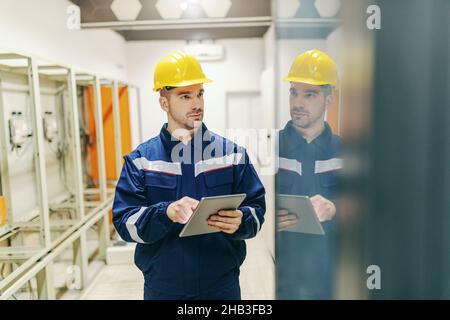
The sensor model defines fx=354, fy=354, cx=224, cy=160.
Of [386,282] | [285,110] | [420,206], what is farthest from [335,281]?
[285,110]

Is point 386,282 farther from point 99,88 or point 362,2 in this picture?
point 99,88

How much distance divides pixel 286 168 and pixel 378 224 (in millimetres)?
215

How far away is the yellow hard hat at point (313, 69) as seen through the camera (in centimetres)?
71

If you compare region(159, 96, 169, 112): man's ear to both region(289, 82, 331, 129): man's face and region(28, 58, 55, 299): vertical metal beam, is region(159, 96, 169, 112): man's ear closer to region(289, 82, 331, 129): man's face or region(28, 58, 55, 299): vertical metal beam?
region(289, 82, 331, 129): man's face

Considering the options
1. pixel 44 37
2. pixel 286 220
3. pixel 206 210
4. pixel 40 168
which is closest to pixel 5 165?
pixel 40 168

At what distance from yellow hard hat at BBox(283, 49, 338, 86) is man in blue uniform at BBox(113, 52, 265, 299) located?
1.14 feet

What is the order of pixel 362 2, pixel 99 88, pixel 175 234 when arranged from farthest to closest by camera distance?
pixel 99 88 → pixel 175 234 → pixel 362 2

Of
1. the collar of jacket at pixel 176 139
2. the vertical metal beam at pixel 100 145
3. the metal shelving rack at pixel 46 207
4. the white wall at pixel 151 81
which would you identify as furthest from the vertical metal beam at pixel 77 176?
the collar of jacket at pixel 176 139

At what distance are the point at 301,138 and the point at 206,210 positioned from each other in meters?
0.37

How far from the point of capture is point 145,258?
1.17 m

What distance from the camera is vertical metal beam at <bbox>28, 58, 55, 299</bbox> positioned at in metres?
2.02

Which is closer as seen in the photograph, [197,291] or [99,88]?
[197,291]

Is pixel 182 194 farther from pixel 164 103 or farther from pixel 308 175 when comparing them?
pixel 308 175

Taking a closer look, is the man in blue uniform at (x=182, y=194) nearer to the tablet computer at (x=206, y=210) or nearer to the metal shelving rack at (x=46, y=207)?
the tablet computer at (x=206, y=210)
